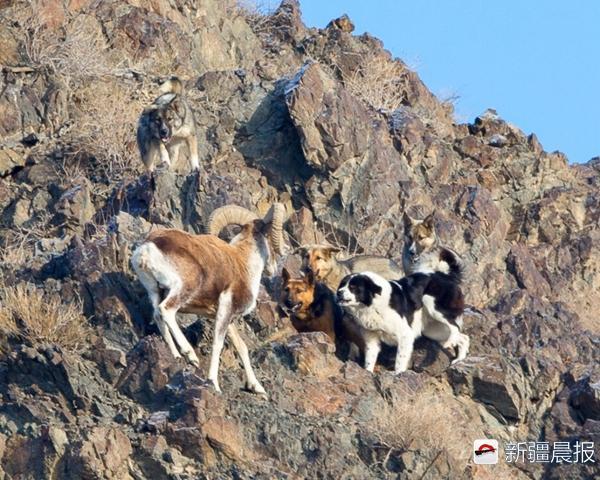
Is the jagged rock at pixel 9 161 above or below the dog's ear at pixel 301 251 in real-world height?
above

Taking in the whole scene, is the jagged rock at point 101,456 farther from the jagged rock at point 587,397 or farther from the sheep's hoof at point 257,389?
the jagged rock at point 587,397

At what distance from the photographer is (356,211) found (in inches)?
1081

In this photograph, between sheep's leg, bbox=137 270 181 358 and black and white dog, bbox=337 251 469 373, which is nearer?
sheep's leg, bbox=137 270 181 358

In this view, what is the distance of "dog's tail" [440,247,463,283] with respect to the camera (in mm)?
23797

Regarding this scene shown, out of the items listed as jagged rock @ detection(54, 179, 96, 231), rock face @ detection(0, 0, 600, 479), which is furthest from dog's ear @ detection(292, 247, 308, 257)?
jagged rock @ detection(54, 179, 96, 231)

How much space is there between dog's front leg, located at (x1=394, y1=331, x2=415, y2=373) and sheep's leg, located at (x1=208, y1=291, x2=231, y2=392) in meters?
2.48

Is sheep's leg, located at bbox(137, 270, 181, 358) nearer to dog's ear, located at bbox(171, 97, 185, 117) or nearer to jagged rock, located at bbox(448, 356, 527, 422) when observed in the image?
jagged rock, located at bbox(448, 356, 527, 422)

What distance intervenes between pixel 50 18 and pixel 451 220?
29.6 feet

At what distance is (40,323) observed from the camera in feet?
70.6

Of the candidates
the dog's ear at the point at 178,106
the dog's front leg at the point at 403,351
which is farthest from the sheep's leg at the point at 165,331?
the dog's ear at the point at 178,106

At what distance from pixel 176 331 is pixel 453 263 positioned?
4.58 metres

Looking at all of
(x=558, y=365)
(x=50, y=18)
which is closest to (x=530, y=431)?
(x=558, y=365)

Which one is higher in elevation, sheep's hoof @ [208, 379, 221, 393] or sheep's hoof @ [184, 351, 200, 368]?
sheep's hoof @ [184, 351, 200, 368]

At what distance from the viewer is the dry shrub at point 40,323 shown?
70.5ft
